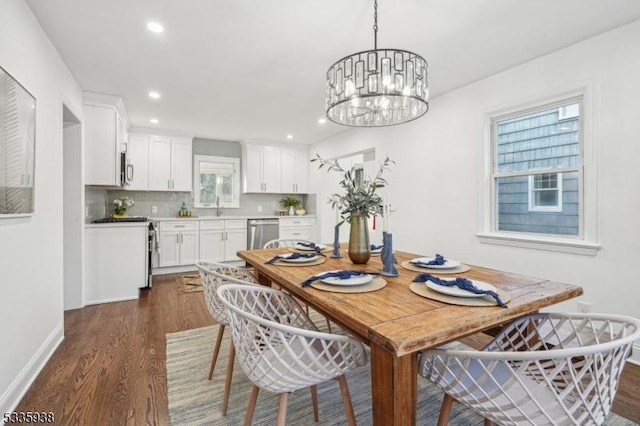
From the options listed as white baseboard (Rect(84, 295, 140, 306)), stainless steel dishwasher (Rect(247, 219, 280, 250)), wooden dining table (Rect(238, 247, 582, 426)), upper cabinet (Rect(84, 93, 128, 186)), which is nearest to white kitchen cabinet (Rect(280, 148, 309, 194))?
stainless steel dishwasher (Rect(247, 219, 280, 250))

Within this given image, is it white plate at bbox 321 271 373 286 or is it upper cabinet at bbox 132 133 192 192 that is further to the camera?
upper cabinet at bbox 132 133 192 192

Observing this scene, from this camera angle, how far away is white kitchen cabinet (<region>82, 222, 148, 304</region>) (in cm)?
343

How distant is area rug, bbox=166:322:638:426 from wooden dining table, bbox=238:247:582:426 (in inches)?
29.4

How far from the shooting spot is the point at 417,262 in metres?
1.93

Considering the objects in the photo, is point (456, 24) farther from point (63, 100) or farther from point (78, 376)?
point (78, 376)

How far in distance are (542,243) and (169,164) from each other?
5.16 m

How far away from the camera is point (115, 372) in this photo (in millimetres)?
2068

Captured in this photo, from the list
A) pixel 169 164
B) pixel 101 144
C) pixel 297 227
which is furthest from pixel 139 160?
pixel 297 227

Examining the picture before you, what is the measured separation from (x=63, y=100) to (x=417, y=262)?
125 inches

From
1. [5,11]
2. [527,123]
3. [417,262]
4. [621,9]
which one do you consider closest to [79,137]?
[5,11]

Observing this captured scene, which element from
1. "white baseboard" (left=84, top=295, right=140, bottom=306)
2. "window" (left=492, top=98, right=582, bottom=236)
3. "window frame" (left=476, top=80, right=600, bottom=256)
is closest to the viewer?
"window frame" (left=476, top=80, right=600, bottom=256)

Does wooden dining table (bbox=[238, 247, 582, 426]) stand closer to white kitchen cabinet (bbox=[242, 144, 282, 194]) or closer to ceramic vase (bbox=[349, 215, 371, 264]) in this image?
ceramic vase (bbox=[349, 215, 371, 264])

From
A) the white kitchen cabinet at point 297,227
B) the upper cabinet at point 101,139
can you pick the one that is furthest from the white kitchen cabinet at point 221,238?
the upper cabinet at point 101,139

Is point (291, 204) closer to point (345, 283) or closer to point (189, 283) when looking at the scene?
point (189, 283)
